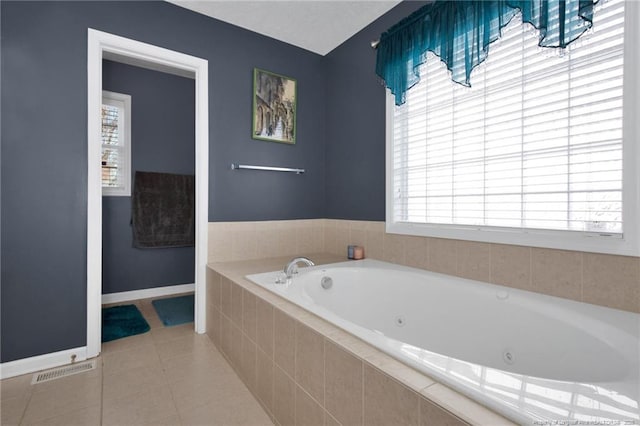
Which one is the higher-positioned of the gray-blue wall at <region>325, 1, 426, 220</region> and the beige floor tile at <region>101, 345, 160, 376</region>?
the gray-blue wall at <region>325, 1, 426, 220</region>

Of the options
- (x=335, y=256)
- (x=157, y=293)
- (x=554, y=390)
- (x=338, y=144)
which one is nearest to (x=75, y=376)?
(x=157, y=293)

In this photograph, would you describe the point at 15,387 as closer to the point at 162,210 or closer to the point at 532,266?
the point at 162,210

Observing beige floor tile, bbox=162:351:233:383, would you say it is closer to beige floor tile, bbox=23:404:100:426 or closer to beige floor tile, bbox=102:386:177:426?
beige floor tile, bbox=102:386:177:426

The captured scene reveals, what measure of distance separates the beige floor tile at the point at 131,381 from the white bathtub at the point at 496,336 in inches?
30.0

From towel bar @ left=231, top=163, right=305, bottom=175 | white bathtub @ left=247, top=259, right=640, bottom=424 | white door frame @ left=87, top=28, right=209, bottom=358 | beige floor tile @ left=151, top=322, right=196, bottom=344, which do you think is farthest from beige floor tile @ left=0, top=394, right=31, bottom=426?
towel bar @ left=231, top=163, right=305, bottom=175

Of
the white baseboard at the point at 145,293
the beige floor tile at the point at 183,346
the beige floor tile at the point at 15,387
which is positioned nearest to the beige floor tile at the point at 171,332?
the beige floor tile at the point at 183,346

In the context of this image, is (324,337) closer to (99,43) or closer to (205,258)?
(205,258)

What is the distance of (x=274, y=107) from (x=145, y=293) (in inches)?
92.4

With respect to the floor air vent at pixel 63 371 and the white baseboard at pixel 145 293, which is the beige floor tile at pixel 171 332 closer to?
→ the floor air vent at pixel 63 371

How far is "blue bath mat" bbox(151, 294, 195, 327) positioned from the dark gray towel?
0.59m

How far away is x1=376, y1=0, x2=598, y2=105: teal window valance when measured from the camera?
4.32 ft

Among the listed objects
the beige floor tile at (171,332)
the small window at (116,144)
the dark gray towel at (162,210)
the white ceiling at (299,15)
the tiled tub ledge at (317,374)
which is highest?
the white ceiling at (299,15)

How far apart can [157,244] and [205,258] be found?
125cm

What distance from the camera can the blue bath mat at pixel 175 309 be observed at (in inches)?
103
